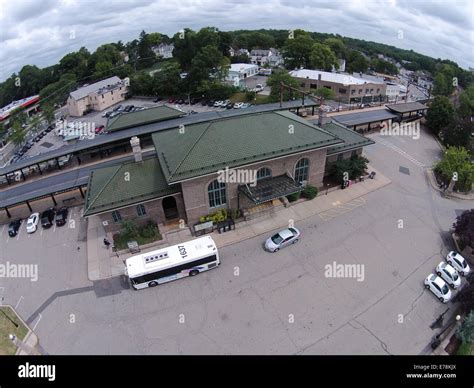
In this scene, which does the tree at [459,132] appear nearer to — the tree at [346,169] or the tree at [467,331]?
the tree at [346,169]

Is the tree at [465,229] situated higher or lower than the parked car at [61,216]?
higher

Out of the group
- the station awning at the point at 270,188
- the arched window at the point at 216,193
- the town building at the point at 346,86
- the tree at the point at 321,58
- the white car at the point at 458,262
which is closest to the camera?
the white car at the point at 458,262

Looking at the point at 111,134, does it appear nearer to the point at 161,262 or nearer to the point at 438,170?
the point at 161,262

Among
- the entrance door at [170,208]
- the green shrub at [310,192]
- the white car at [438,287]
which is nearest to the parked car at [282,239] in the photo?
the green shrub at [310,192]

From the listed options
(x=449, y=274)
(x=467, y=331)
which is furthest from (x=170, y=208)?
(x=467, y=331)

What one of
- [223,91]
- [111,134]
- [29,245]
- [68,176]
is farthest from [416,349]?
[223,91]

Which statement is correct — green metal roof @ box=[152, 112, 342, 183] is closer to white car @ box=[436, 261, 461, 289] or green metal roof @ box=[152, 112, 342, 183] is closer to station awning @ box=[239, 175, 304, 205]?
station awning @ box=[239, 175, 304, 205]
